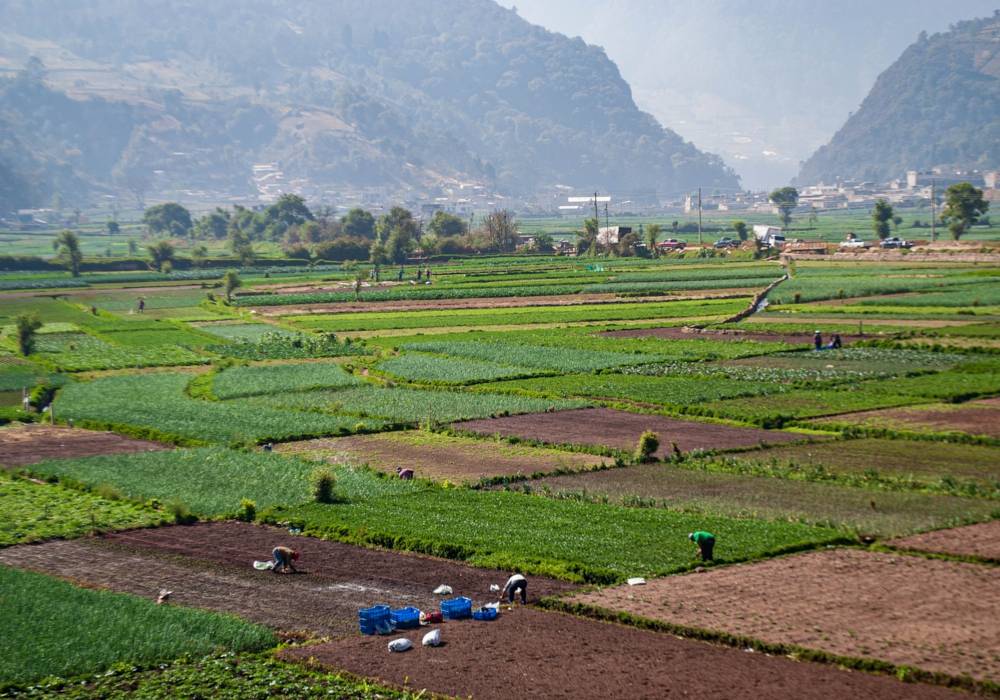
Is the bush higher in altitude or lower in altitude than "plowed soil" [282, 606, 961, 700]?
higher

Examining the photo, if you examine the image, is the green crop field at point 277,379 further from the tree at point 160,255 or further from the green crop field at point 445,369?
the tree at point 160,255

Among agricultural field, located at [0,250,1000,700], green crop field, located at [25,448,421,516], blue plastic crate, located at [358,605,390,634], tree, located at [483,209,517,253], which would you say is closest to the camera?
agricultural field, located at [0,250,1000,700]

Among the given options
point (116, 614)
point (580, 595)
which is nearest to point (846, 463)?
point (580, 595)

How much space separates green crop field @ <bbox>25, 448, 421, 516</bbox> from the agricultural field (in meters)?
0.13

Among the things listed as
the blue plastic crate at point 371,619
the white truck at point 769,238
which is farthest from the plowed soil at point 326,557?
the white truck at point 769,238

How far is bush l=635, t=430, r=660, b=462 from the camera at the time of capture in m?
30.5

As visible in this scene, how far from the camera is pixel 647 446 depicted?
30.6 m

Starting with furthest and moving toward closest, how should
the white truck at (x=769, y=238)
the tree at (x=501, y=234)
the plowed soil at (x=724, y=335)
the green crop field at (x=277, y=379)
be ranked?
the tree at (x=501, y=234) → the white truck at (x=769, y=238) → the plowed soil at (x=724, y=335) → the green crop field at (x=277, y=379)

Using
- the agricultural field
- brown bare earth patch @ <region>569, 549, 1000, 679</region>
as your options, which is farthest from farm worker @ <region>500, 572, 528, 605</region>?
brown bare earth patch @ <region>569, 549, 1000, 679</region>

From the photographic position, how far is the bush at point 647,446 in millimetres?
30484

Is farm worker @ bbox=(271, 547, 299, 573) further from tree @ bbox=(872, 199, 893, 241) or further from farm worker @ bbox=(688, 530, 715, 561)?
tree @ bbox=(872, 199, 893, 241)

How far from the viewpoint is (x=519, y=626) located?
1878 cm

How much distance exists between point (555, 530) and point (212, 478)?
11958 millimetres

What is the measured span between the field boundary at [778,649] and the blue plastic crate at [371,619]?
328cm
